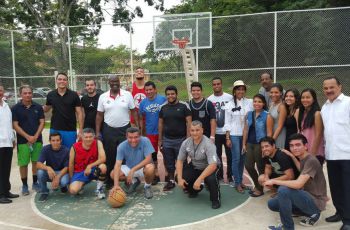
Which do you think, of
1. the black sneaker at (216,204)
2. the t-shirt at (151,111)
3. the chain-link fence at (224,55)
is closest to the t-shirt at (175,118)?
the t-shirt at (151,111)

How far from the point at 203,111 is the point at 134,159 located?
138cm

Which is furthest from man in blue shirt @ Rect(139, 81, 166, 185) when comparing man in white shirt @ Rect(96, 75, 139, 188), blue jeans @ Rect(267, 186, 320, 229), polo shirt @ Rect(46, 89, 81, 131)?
blue jeans @ Rect(267, 186, 320, 229)

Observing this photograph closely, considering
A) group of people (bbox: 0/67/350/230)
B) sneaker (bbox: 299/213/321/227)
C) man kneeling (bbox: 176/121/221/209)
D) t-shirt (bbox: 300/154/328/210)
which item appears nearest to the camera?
t-shirt (bbox: 300/154/328/210)

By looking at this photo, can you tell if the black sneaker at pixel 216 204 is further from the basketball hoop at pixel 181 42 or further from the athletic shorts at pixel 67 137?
the basketball hoop at pixel 181 42

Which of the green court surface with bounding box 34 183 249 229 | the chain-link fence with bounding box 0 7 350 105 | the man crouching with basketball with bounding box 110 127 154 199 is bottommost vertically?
the green court surface with bounding box 34 183 249 229

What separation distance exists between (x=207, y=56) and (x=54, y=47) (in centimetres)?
616

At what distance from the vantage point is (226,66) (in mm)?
13359

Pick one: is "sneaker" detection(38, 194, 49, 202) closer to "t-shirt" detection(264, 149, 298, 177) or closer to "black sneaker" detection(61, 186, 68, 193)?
"black sneaker" detection(61, 186, 68, 193)

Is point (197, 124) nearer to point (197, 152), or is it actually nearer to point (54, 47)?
point (197, 152)

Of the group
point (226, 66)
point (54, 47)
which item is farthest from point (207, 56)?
point (54, 47)

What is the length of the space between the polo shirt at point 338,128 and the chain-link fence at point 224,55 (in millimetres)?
6975

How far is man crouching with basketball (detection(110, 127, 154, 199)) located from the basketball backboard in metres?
7.21

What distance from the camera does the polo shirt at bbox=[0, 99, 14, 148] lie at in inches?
225

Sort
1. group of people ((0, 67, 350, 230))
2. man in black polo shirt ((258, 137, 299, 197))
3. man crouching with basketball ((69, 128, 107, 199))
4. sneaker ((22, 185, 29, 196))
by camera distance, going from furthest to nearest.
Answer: sneaker ((22, 185, 29, 196)), man crouching with basketball ((69, 128, 107, 199)), group of people ((0, 67, 350, 230)), man in black polo shirt ((258, 137, 299, 197))
